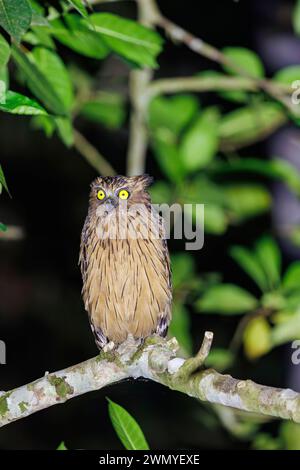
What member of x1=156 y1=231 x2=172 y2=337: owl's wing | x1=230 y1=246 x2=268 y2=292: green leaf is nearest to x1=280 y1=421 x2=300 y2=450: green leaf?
x1=230 y1=246 x2=268 y2=292: green leaf

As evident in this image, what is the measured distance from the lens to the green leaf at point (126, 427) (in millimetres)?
3227

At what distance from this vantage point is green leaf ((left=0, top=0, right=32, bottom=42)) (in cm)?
249

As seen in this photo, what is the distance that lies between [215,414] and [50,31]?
12.9 feet

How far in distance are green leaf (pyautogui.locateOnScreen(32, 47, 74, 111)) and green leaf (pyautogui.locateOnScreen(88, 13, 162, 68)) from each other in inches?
10.3

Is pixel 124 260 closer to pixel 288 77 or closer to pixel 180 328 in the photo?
pixel 180 328

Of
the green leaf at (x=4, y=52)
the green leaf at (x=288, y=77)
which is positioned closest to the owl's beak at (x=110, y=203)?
the green leaf at (x=288, y=77)

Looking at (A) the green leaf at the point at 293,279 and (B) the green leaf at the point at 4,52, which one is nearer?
(B) the green leaf at the point at 4,52

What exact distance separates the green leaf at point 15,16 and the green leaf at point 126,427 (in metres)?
1.60

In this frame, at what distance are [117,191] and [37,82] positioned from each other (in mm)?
1461

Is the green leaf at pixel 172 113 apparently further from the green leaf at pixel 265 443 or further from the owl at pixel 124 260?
the green leaf at pixel 265 443

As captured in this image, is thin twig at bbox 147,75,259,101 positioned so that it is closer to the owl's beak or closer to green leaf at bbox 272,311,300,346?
the owl's beak

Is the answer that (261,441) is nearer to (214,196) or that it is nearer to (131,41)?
(214,196)

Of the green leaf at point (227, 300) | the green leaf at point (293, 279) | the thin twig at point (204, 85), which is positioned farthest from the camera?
the thin twig at point (204, 85)

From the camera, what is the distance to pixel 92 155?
19.8 feet
